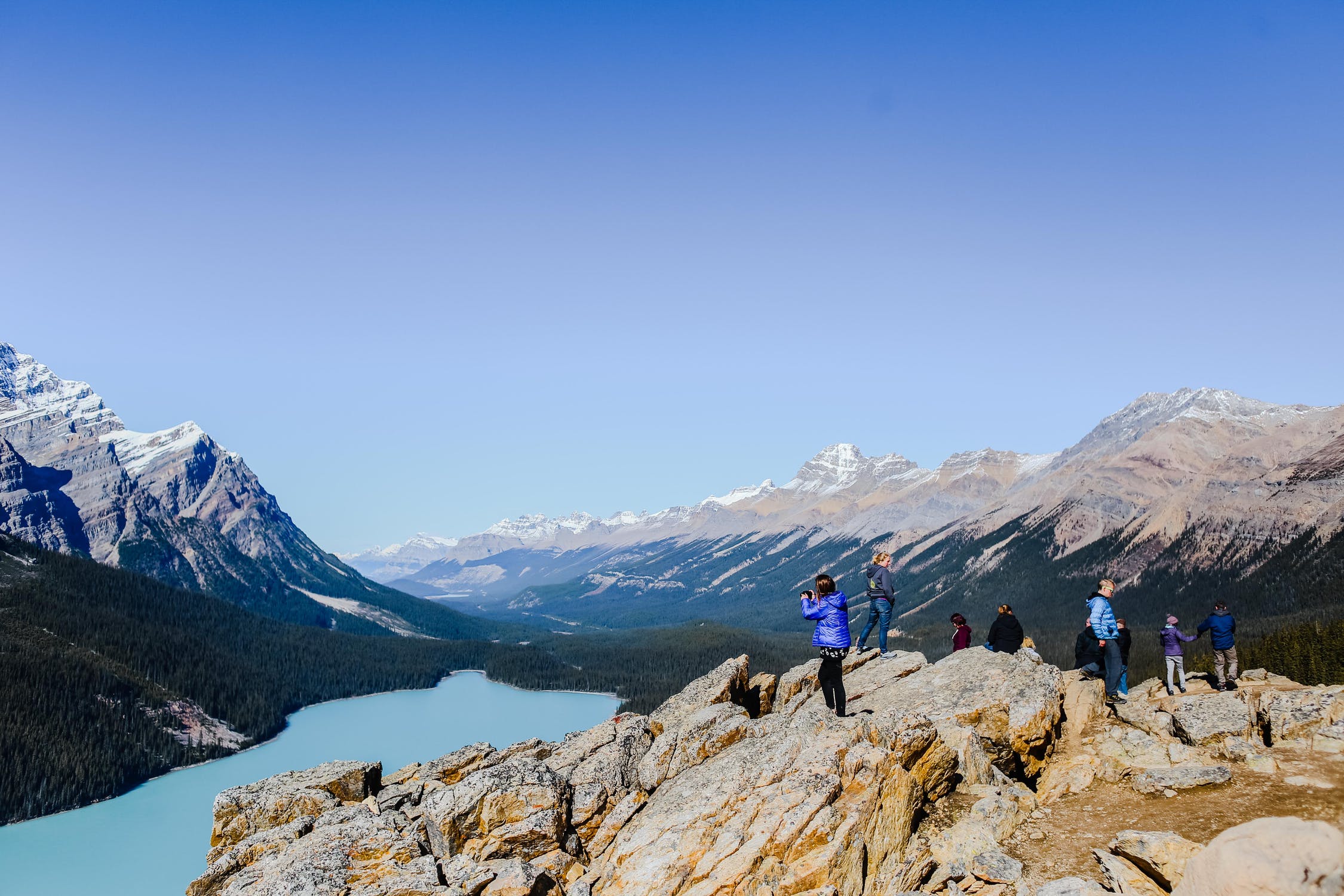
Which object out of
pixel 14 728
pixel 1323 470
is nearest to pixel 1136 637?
pixel 1323 470

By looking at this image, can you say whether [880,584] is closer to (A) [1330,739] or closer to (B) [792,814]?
(B) [792,814]

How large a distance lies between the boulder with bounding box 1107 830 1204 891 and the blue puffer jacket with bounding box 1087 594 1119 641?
10.5m

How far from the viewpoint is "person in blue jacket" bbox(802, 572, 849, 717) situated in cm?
2156

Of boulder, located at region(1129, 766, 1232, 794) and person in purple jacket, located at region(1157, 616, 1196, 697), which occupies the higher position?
person in purple jacket, located at region(1157, 616, 1196, 697)

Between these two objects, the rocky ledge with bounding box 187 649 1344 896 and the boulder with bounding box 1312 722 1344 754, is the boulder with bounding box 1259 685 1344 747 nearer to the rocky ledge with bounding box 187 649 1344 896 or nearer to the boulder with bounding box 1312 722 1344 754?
the rocky ledge with bounding box 187 649 1344 896

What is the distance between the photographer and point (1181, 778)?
1969 centimetres

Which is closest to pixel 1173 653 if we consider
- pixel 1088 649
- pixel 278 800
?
pixel 1088 649

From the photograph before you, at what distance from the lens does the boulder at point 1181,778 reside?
63.7 ft

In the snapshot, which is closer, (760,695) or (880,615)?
(880,615)

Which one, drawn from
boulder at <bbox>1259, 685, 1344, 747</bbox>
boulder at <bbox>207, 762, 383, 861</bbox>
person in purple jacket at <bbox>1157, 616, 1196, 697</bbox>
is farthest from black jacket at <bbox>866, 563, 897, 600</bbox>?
boulder at <bbox>207, 762, 383, 861</bbox>

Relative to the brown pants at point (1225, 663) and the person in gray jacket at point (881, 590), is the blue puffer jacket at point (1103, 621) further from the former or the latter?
the person in gray jacket at point (881, 590)

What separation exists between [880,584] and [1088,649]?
744 cm

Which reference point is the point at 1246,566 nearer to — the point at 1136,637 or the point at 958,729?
the point at 1136,637

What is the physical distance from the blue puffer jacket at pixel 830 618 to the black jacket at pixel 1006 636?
10.3 m
